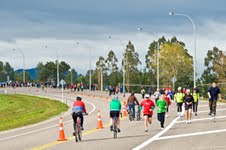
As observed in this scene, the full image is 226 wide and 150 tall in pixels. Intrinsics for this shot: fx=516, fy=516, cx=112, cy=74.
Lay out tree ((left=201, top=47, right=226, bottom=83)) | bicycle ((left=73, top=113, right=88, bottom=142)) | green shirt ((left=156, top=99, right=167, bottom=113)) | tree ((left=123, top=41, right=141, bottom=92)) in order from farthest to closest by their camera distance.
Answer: tree ((left=123, top=41, right=141, bottom=92))
tree ((left=201, top=47, right=226, bottom=83))
green shirt ((left=156, top=99, right=167, bottom=113))
bicycle ((left=73, top=113, right=88, bottom=142))

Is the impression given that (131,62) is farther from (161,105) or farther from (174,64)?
(161,105)

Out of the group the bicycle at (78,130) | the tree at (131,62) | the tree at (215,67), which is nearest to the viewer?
the bicycle at (78,130)

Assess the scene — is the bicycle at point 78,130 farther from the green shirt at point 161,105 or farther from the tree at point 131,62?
the tree at point 131,62

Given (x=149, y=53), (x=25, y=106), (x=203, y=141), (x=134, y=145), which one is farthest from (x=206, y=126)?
(x=149, y=53)

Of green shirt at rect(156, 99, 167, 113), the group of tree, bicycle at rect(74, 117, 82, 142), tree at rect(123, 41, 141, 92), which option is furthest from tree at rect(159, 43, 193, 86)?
bicycle at rect(74, 117, 82, 142)

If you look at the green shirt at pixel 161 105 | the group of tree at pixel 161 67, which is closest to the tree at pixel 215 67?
the group of tree at pixel 161 67

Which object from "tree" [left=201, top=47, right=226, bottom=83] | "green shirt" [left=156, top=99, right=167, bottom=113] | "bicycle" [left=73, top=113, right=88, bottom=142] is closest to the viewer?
"bicycle" [left=73, top=113, right=88, bottom=142]

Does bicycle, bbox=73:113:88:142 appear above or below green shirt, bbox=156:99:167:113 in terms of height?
below

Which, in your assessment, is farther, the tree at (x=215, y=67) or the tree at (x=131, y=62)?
the tree at (x=131, y=62)

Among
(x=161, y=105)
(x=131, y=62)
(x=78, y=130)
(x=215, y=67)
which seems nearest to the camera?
(x=78, y=130)

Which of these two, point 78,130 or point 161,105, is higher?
point 161,105

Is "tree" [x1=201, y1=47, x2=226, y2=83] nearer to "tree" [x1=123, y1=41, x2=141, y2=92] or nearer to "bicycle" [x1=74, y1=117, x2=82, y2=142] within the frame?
"tree" [x1=123, y1=41, x2=141, y2=92]

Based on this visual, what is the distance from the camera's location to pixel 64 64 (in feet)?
639

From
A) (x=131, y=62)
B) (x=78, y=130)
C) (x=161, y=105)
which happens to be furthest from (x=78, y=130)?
(x=131, y=62)
